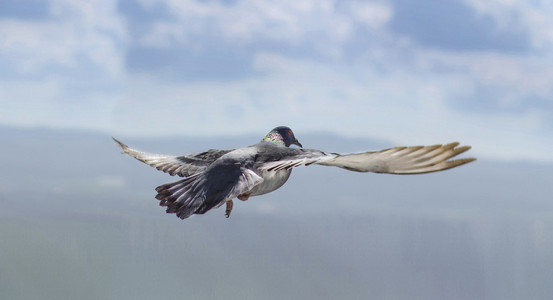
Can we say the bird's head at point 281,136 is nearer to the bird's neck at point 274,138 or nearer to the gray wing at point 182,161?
the bird's neck at point 274,138

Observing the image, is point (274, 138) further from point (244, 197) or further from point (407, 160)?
point (407, 160)

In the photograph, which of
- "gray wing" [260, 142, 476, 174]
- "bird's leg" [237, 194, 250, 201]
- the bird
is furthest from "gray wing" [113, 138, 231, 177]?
"gray wing" [260, 142, 476, 174]

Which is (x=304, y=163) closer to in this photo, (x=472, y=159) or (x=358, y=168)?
(x=358, y=168)

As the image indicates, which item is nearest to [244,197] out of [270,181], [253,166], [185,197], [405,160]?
[270,181]

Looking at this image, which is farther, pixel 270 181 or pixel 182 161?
pixel 182 161

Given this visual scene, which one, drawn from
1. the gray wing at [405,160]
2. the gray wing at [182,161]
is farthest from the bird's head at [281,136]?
the gray wing at [405,160]

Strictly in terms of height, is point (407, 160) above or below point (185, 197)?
above

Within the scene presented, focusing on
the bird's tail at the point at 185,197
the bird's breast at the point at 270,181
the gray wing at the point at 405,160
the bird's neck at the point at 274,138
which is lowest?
the bird's tail at the point at 185,197
